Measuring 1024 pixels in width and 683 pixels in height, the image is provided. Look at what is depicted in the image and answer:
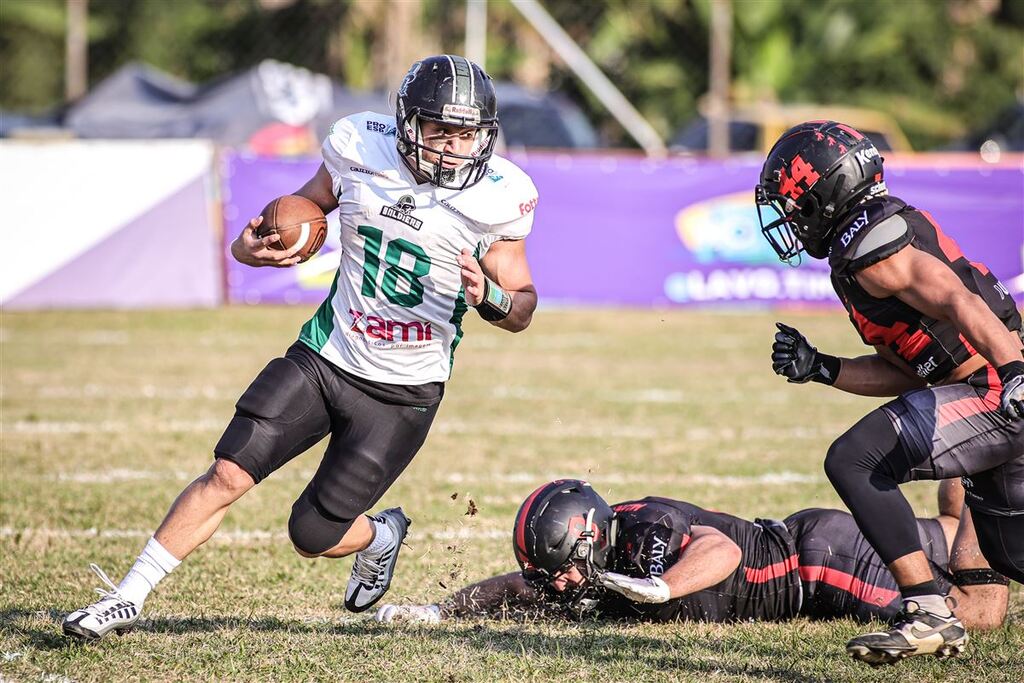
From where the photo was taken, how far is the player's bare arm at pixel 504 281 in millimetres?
4223

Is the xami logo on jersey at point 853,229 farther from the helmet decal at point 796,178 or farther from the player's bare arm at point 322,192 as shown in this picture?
the player's bare arm at point 322,192

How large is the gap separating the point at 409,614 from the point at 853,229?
6.98 feet

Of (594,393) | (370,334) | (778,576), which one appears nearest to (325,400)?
(370,334)

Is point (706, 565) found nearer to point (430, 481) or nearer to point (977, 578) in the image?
point (977, 578)

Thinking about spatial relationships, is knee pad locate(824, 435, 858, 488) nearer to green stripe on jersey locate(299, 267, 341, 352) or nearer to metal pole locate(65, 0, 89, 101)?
green stripe on jersey locate(299, 267, 341, 352)

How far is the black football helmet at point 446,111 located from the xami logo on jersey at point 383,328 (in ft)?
1.68

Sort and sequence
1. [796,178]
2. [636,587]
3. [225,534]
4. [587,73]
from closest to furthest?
1. [636,587]
2. [796,178]
3. [225,534]
4. [587,73]

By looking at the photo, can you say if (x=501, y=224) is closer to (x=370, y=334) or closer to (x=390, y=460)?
(x=370, y=334)

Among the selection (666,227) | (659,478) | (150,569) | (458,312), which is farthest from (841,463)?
(666,227)

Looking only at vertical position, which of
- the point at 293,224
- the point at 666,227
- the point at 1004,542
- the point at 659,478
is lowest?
the point at 659,478

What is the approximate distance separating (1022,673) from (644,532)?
4.38ft

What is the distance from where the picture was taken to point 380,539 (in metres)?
5.00

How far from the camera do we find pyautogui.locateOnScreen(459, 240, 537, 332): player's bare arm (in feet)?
13.9

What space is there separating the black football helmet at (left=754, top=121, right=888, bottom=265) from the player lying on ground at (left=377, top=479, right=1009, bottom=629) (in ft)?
3.78
